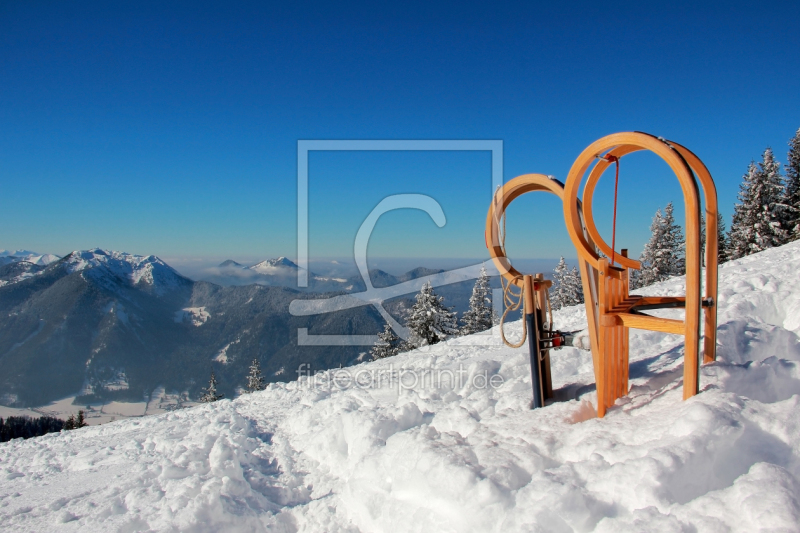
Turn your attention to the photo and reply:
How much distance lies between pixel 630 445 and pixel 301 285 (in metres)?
11.0

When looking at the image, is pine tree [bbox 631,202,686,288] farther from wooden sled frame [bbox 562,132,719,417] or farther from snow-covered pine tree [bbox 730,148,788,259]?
wooden sled frame [bbox 562,132,719,417]

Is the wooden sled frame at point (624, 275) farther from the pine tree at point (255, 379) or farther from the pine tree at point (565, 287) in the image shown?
the pine tree at point (565, 287)

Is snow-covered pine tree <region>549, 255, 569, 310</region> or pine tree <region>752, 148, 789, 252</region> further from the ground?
pine tree <region>752, 148, 789, 252</region>

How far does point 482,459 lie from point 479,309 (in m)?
27.9

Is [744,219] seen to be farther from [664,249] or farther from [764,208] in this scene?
[664,249]

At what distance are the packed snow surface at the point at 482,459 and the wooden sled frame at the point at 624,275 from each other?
372 millimetres

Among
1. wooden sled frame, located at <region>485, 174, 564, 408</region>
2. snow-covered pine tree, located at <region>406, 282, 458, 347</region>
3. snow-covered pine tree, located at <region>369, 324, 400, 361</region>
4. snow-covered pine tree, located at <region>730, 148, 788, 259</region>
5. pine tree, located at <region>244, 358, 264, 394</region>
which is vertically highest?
snow-covered pine tree, located at <region>730, 148, 788, 259</region>

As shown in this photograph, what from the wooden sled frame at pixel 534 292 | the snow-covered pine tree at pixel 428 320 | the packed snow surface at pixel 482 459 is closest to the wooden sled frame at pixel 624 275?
the packed snow surface at pixel 482 459

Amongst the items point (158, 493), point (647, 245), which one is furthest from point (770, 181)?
point (158, 493)

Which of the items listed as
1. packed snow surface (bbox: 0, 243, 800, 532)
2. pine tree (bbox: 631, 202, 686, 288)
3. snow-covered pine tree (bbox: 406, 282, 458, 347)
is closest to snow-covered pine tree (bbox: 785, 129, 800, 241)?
pine tree (bbox: 631, 202, 686, 288)

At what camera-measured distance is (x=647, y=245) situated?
121 ft

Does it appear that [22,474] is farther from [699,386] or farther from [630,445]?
[699,386]

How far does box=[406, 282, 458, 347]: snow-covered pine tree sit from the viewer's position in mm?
26938

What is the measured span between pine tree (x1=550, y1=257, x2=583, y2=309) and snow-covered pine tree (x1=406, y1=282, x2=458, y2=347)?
12820mm
